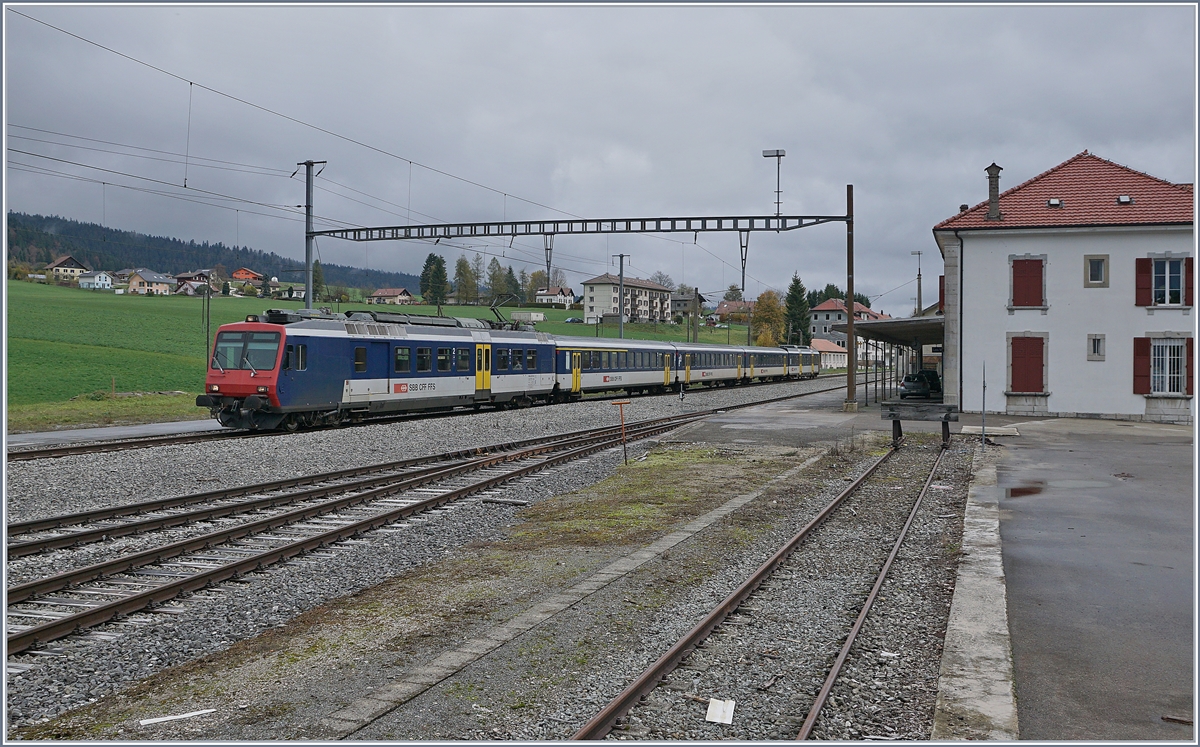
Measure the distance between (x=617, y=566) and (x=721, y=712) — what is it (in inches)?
147

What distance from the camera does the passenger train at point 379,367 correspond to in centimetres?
1998

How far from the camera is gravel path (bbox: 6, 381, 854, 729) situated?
19.8 feet

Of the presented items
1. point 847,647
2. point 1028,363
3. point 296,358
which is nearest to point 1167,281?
point 1028,363

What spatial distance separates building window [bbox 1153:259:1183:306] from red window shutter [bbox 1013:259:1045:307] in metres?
3.37

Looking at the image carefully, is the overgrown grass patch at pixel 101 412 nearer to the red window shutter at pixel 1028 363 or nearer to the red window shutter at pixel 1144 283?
the red window shutter at pixel 1028 363

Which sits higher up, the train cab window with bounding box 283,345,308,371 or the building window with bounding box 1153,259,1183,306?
the building window with bounding box 1153,259,1183,306

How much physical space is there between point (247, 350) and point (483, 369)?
9539mm

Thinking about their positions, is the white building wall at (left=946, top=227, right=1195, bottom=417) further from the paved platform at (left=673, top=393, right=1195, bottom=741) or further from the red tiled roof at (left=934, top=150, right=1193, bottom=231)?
the paved platform at (left=673, top=393, right=1195, bottom=741)

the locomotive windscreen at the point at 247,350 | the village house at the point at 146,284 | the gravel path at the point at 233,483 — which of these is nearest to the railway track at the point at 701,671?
the gravel path at the point at 233,483

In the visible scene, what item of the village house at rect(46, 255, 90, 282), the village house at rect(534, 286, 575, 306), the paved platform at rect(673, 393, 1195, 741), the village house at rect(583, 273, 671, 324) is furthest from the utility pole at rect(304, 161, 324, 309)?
the village house at rect(534, 286, 575, 306)

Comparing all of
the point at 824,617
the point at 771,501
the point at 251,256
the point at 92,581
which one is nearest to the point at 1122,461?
the point at 771,501

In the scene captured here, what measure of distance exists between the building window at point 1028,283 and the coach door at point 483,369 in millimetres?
17424

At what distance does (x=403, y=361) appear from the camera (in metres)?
24.2

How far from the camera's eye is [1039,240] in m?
27.9
